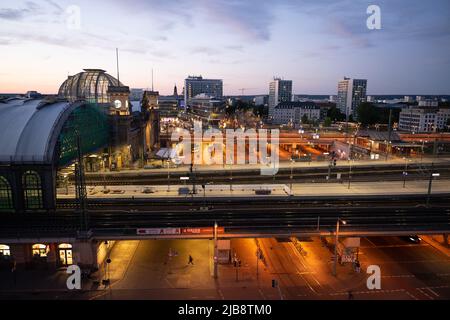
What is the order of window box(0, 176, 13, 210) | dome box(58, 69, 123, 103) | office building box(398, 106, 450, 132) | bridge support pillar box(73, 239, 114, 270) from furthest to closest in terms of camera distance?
office building box(398, 106, 450, 132), dome box(58, 69, 123, 103), window box(0, 176, 13, 210), bridge support pillar box(73, 239, 114, 270)

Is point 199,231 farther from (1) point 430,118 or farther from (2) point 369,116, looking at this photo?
(1) point 430,118

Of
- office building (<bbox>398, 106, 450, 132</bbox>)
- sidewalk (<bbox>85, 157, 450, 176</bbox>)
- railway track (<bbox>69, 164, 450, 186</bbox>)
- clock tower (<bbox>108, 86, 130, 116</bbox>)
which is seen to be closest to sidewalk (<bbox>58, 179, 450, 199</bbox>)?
railway track (<bbox>69, 164, 450, 186</bbox>)

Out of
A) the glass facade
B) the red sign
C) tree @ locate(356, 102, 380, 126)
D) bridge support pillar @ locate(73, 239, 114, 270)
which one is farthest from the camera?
tree @ locate(356, 102, 380, 126)

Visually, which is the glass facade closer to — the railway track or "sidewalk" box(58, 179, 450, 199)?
the railway track
